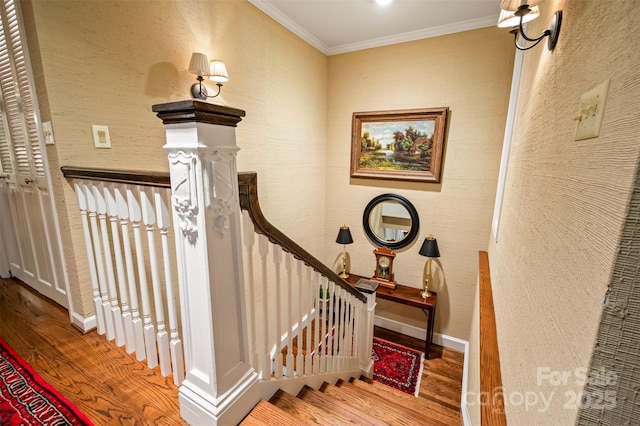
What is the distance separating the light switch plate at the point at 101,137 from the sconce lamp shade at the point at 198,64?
0.65m

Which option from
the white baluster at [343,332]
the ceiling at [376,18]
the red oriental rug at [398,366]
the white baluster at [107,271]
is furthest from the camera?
the red oriental rug at [398,366]

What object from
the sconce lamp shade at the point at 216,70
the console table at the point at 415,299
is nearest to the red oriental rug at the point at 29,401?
the sconce lamp shade at the point at 216,70

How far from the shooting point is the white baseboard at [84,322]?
1445 millimetres

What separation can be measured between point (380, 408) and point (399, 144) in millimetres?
2453

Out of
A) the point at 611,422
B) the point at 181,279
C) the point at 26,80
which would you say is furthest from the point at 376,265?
the point at 26,80

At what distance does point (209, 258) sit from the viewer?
83cm

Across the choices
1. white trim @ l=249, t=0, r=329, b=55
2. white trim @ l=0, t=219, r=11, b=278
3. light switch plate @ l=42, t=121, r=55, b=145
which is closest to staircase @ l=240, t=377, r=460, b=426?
light switch plate @ l=42, t=121, r=55, b=145

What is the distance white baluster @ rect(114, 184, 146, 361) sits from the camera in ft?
3.69

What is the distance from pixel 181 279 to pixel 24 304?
1678mm

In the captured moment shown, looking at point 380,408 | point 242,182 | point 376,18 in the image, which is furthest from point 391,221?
point 242,182

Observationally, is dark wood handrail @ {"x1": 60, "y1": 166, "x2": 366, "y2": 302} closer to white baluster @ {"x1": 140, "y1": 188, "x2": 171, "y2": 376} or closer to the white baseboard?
white baluster @ {"x1": 140, "y1": 188, "x2": 171, "y2": 376}

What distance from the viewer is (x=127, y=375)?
3.92 feet

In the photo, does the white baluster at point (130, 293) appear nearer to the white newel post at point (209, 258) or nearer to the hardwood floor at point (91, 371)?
the hardwood floor at point (91, 371)

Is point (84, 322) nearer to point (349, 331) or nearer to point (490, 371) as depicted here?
point (349, 331)
